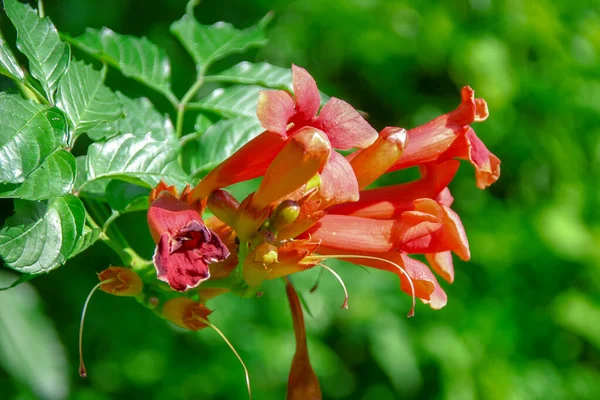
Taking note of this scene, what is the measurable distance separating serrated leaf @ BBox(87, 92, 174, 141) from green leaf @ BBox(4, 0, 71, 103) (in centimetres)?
27

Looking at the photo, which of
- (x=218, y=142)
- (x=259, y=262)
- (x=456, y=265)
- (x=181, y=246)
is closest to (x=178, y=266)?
(x=181, y=246)

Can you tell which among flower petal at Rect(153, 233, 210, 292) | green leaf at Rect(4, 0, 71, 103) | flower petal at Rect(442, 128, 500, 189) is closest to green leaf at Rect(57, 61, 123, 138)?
green leaf at Rect(4, 0, 71, 103)

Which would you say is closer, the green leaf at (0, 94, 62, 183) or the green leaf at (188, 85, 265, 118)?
the green leaf at (0, 94, 62, 183)

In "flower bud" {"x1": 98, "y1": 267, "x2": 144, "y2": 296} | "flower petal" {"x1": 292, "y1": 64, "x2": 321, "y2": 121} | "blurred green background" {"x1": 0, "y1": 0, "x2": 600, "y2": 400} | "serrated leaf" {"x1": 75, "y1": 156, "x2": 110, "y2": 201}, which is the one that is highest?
"flower petal" {"x1": 292, "y1": 64, "x2": 321, "y2": 121}

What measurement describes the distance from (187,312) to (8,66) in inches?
27.9

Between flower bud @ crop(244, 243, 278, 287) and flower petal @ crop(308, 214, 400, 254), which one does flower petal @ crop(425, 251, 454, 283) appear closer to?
flower petal @ crop(308, 214, 400, 254)

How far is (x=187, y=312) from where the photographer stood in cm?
172

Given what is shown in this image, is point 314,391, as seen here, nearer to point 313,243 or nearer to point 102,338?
point 313,243

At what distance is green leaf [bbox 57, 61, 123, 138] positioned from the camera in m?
1.61

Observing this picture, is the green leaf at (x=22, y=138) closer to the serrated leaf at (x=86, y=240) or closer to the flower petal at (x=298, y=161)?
the serrated leaf at (x=86, y=240)

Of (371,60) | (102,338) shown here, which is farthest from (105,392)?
(371,60)

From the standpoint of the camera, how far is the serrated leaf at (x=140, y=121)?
1.89m

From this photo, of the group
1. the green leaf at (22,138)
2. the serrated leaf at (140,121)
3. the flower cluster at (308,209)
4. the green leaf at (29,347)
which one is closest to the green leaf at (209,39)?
the serrated leaf at (140,121)

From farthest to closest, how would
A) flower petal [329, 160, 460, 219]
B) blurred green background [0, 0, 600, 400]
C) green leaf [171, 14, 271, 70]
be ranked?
blurred green background [0, 0, 600, 400]
green leaf [171, 14, 271, 70]
flower petal [329, 160, 460, 219]
